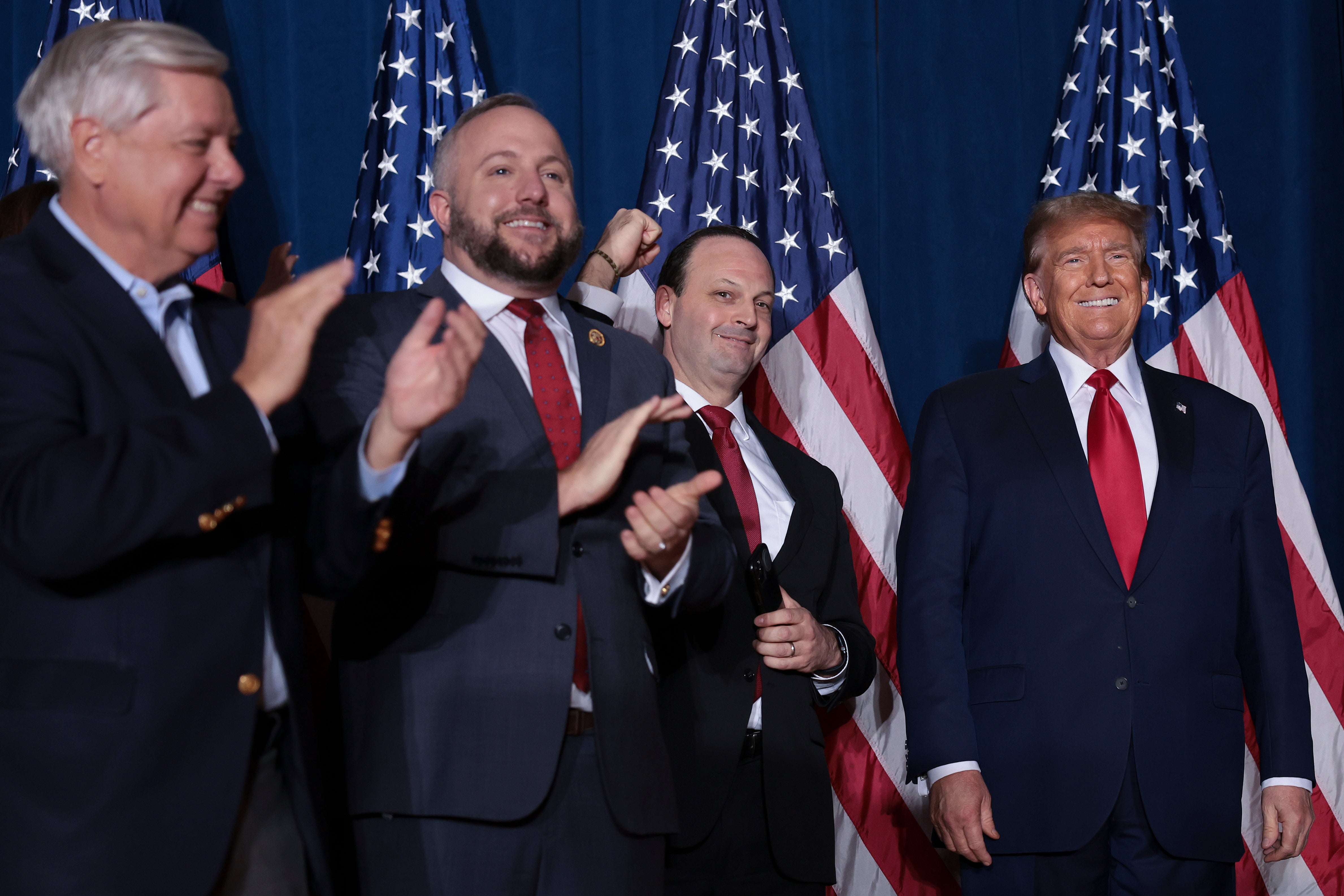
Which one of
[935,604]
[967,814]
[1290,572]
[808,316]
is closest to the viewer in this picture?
[967,814]

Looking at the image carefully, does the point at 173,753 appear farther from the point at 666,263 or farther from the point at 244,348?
the point at 666,263

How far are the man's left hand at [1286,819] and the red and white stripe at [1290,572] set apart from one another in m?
0.73

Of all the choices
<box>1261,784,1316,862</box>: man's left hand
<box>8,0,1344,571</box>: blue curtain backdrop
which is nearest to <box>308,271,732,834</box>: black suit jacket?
<box>1261,784,1316,862</box>: man's left hand

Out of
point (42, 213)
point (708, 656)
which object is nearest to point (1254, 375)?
point (708, 656)

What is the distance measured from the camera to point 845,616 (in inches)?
99.3

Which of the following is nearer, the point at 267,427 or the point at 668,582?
the point at 267,427

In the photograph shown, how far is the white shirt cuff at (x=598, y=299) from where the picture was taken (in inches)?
102

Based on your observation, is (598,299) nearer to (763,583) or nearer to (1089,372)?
(763,583)

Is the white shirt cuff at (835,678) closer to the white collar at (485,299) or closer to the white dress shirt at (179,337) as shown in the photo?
the white collar at (485,299)

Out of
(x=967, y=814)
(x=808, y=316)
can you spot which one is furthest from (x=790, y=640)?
(x=808, y=316)

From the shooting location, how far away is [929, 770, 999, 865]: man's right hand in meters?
2.21

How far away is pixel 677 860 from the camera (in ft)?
7.26

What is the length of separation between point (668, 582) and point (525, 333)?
430 mm

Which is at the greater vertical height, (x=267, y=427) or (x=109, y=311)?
(x=109, y=311)
